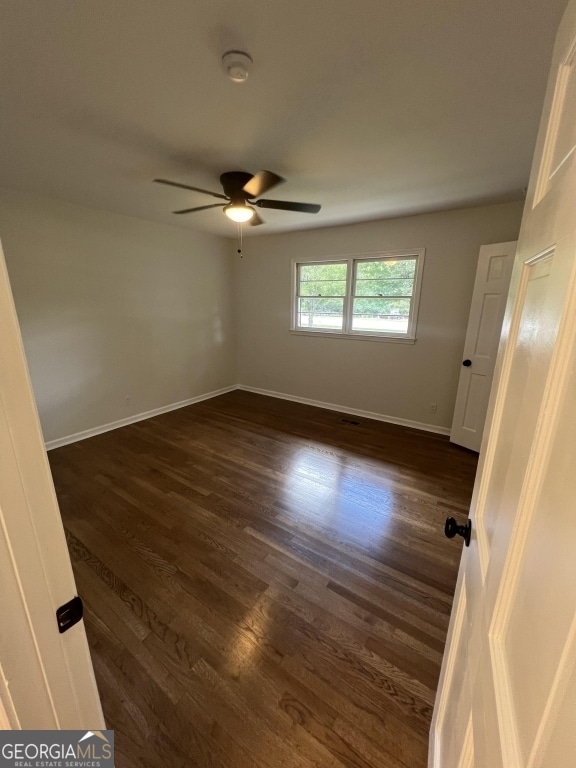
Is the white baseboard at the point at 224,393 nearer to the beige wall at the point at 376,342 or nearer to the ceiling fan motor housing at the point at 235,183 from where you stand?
the beige wall at the point at 376,342

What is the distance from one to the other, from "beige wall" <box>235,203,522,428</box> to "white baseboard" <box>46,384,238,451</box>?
2.90 feet

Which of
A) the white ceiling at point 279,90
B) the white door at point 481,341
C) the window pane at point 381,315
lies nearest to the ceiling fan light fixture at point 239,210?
the white ceiling at point 279,90

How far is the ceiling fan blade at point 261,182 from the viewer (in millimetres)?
1983

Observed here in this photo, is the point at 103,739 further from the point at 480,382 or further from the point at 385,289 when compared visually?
the point at 385,289

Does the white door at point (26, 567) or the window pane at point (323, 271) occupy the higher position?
the window pane at point (323, 271)

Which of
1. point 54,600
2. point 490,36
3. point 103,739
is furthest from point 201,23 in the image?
point 103,739

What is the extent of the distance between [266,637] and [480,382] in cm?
300

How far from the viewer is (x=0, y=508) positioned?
49 centimetres

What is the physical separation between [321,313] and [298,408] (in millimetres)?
1456

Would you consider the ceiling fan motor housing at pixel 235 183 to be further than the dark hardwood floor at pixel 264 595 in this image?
Yes

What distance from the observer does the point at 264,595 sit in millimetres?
1682

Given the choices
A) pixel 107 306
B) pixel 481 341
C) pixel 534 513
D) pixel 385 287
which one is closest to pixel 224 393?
pixel 107 306

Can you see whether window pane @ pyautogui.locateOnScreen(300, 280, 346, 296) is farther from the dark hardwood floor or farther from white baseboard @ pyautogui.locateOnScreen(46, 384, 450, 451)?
the dark hardwood floor

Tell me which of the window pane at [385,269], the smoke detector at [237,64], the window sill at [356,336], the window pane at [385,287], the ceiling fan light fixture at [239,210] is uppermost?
the smoke detector at [237,64]
